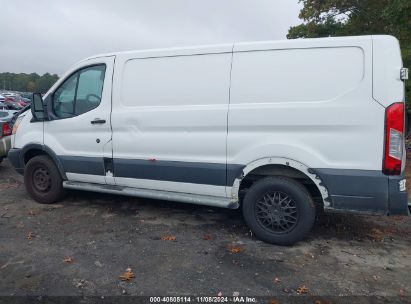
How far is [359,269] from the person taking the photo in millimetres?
3740

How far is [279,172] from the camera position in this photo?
4.29m

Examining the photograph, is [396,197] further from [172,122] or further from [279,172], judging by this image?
[172,122]

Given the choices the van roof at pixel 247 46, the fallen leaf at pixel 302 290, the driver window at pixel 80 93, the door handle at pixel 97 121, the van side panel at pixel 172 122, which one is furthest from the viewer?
the driver window at pixel 80 93

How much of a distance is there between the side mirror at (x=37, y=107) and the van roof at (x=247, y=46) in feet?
3.90

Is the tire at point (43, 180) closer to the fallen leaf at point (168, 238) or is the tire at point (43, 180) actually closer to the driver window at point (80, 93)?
the driver window at point (80, 93)

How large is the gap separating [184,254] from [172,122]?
1.57 meters

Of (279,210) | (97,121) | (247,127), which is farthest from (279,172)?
(97,121)

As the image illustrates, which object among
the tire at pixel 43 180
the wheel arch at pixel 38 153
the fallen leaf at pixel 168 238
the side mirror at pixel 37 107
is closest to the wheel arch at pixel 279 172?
the fallen leaf at pixel 168 238

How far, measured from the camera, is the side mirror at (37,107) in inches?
219

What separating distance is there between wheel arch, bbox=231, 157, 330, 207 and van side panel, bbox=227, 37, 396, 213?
0.05 meters

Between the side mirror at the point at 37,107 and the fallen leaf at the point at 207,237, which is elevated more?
the side mirror at the point at 37,107

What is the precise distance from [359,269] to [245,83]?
2265mm

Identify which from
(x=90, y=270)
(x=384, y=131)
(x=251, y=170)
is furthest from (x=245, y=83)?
(x=90, y=270)

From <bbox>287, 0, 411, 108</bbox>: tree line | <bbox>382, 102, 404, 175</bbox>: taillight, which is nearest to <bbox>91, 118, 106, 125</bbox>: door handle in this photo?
<bbox>382, 102, 404, 175</bbox>: taillight
